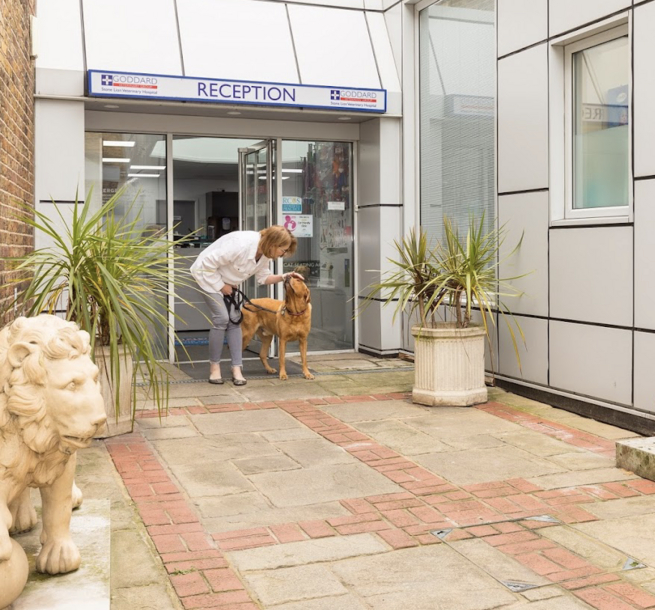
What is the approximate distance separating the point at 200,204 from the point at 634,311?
5.63 meters

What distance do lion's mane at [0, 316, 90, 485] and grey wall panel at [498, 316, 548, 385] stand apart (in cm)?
508

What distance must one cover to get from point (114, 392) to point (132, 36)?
442 centimetres

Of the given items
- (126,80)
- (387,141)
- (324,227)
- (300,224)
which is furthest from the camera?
(324,227)

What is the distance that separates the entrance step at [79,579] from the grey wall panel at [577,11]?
5109 millimetres

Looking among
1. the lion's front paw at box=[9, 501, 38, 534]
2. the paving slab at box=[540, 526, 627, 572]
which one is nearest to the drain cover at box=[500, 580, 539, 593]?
the paving slab at box=[540, 526, 627, 572]

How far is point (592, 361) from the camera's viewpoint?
6.55 metres

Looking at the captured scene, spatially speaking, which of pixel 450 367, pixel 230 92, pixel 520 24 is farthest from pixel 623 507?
pixel 230 92

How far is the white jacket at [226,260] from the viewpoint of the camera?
7.58m

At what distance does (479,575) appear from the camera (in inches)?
136

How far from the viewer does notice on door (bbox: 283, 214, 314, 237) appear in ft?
32.6

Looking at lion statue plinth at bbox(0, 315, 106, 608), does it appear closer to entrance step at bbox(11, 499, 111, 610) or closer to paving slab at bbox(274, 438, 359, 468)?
entrance step at bbox(11, 499, 111, 610)

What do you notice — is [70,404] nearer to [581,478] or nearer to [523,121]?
[581,478]

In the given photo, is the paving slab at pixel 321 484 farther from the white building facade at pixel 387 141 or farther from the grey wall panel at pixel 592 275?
the grey wall panel at pixel 592 275

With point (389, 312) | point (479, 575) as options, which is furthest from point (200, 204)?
point (479, 575)
